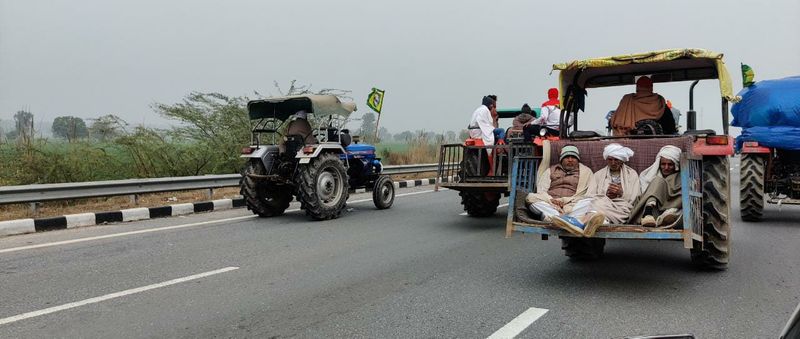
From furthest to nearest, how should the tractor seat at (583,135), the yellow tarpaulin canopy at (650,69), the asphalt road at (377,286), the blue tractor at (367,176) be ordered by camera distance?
the blue tractor at (367,176) → the tractor seat at (583,135) → the yellow tarpaulin canopy at (650,69) → the asphalt road at (377,286)

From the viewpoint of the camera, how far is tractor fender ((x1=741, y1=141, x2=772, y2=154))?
9.52m

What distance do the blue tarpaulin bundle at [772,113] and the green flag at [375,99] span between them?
1124 cm

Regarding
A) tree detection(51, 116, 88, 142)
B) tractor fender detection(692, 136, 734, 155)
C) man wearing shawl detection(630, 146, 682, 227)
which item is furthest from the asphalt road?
tree detection(51, 116, 88, 142)

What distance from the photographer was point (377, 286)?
5410mm

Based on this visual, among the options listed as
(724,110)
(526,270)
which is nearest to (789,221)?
(724,110)

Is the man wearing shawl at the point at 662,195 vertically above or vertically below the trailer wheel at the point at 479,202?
above

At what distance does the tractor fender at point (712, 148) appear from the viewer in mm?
5840

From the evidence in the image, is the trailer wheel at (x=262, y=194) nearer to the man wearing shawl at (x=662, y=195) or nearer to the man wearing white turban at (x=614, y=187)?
the man wearing white turban at (x=614, y=187)

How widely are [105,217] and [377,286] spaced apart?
6738 mm

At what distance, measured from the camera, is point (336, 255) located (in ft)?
22.6

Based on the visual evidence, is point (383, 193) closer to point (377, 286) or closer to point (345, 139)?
point (345, 139)

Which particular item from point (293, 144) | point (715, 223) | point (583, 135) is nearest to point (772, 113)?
point (583, 135)

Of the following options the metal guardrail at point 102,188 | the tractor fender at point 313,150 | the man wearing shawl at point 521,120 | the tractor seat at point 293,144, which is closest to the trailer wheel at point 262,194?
the tractor seat at point 293,144

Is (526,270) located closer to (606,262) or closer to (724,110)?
(606,262)
